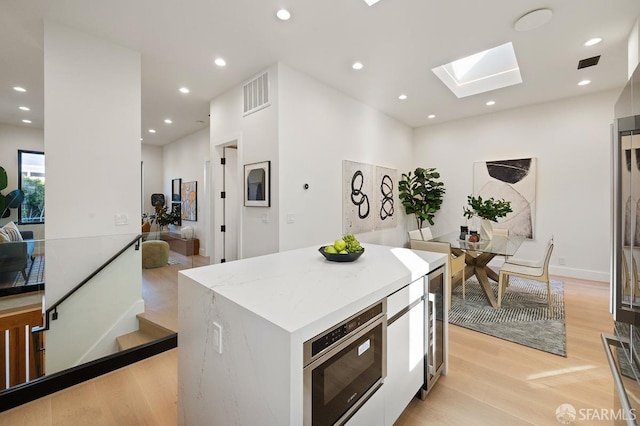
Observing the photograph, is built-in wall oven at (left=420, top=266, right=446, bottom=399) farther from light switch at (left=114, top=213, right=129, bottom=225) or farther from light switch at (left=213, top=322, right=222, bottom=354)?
light switch at (left=114, top=213, right=129, bottom=225)

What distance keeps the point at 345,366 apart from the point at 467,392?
1353 mm

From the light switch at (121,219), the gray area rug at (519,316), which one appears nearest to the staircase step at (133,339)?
the light switch at (121,219)

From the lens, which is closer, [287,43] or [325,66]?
[287,43]

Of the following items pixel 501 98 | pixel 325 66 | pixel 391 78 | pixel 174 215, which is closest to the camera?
pixel 325 66

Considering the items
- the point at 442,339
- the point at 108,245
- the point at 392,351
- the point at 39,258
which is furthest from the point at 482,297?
the point at 39,258

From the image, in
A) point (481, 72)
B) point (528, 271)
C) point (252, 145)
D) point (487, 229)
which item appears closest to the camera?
point (528, 271)

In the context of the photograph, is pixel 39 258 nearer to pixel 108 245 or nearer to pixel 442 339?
pixel 108 245

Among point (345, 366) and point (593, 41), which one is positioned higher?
point (593, 41)

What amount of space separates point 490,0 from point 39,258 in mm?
4651

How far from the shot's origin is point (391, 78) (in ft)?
12.6

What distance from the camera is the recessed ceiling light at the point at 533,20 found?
247 centimetres

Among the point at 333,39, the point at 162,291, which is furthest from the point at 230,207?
the point at 333,39

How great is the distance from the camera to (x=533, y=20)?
2.57m

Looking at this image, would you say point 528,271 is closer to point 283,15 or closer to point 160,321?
point 283,15
